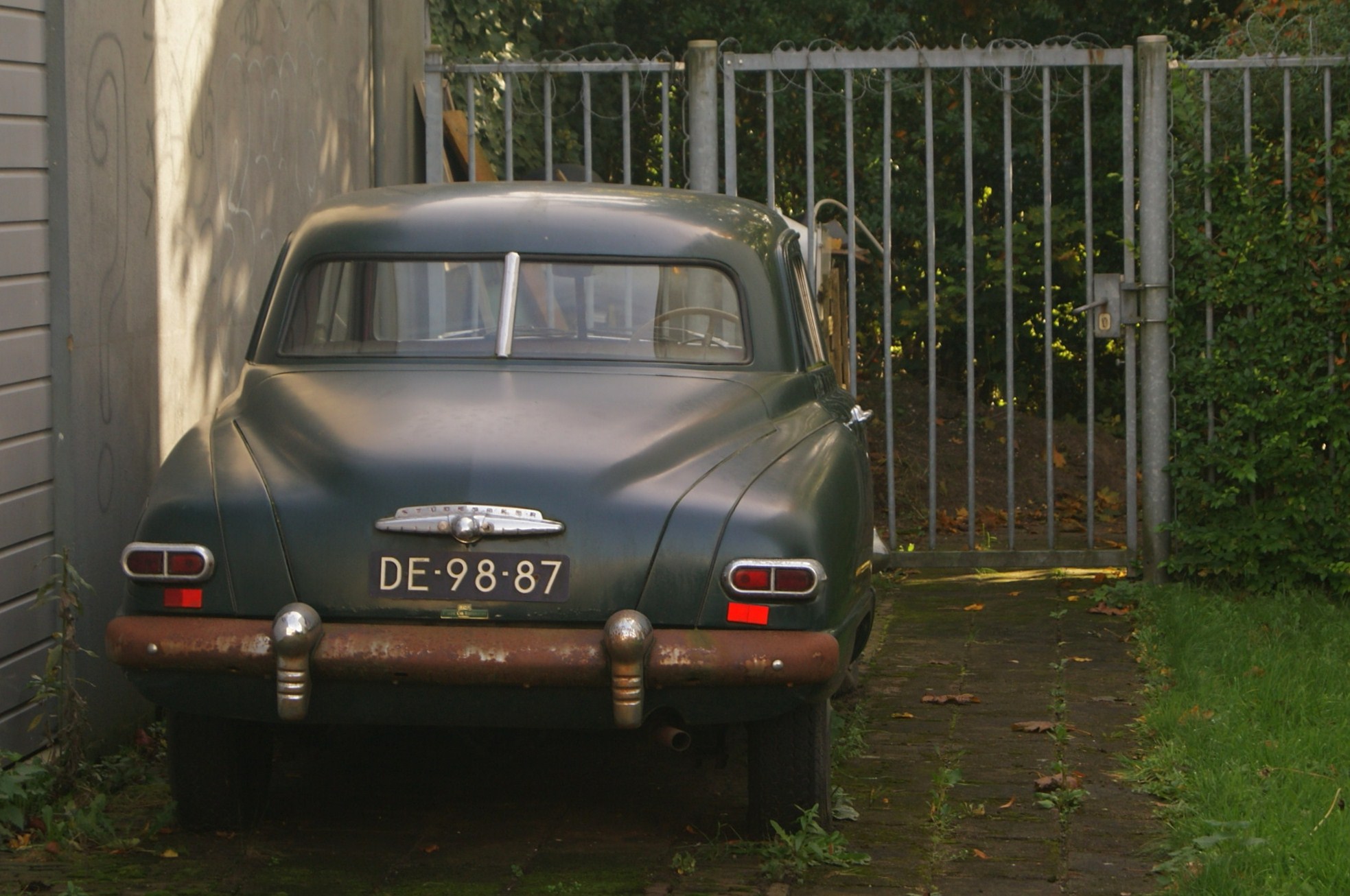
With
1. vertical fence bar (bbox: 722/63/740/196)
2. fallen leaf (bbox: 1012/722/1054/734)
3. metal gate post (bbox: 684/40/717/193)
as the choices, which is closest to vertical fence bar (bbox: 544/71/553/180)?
metal gate post (bbox: 684/40/717/193)

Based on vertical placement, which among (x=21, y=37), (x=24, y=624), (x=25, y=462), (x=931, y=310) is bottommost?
(x=24, y=624)

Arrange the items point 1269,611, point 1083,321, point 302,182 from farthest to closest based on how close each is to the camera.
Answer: point 1083,321 → point 302,182 → point 1269,611

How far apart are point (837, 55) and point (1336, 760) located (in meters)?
4.32

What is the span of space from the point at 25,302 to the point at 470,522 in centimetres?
185

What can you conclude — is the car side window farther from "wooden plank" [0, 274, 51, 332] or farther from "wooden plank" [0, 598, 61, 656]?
"wooden plank" [0, 598, 61, 656]

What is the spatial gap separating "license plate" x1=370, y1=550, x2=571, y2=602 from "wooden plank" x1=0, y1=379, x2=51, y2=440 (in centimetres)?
155

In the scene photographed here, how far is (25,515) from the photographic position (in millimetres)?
4902

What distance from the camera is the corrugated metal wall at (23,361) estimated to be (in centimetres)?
475

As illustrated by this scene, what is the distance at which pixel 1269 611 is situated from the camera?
7.07 metres

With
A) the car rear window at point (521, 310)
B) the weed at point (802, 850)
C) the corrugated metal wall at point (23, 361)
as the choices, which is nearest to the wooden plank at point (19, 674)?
the corrugated metal wall at point (23, 361)

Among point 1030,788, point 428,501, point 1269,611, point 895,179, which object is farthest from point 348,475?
point 895,179

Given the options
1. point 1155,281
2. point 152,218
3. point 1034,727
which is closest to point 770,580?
point 1034,727

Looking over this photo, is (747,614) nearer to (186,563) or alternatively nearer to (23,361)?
(186,563)

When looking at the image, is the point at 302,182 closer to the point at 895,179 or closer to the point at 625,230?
the point at 625,230
